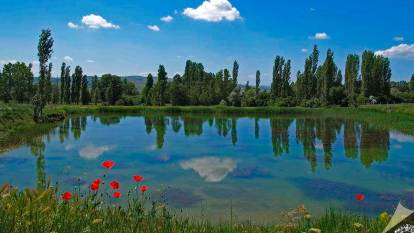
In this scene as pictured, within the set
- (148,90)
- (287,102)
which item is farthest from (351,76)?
(148,90)

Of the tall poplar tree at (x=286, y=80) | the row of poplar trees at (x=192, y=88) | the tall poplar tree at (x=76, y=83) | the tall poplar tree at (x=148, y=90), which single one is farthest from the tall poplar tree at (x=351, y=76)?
the tall poplar tree at (x=76, y=83)

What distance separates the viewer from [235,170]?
→ 49.1 feet

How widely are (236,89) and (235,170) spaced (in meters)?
65.5

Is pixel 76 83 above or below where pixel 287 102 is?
above

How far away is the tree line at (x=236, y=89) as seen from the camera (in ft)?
206

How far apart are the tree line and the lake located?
41.3m

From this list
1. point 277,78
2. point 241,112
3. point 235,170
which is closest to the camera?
point 235,170

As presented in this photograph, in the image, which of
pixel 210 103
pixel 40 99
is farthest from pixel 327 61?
pixel 40 99

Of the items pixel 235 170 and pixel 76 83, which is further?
pixel 76 83

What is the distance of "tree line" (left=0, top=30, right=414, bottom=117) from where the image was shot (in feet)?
206

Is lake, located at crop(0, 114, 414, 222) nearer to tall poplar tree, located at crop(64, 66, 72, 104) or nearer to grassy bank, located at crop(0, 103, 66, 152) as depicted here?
grassy bank, located at crop(0, 103, 66, 152)

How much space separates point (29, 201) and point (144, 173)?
963cm

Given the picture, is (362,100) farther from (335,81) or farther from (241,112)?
(241,112)

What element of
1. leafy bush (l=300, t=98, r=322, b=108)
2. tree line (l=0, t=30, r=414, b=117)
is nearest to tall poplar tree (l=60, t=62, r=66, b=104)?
tree line (l=0, t=30, r=414, b=117)
